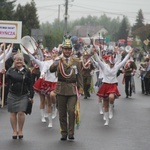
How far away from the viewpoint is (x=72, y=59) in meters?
11.9

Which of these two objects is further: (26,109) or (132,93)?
(132,93)

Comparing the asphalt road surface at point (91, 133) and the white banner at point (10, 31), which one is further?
the white banner at point (10, 31)

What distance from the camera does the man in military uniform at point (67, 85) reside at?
11.7 metres

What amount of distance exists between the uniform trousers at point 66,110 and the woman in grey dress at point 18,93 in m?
0.63

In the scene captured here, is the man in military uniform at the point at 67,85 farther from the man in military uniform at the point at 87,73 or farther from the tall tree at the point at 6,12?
the tall tree at the point at 6,12

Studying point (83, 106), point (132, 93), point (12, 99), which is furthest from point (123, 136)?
point (132, 93)

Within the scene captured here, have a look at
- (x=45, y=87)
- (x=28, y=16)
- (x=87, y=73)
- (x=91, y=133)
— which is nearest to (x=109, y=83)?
(x=45, y=87)

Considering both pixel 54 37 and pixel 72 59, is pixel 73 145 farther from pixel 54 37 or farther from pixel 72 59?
pixel 54 37

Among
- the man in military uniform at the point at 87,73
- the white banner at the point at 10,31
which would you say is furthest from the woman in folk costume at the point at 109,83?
the man in military uniform at the point at 87,73

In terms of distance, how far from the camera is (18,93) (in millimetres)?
11719

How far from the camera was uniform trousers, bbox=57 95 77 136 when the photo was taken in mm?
11706

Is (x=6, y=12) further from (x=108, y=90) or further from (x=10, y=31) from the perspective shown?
(x=108, y=90)

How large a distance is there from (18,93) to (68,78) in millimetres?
1029

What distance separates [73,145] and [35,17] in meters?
48.3
